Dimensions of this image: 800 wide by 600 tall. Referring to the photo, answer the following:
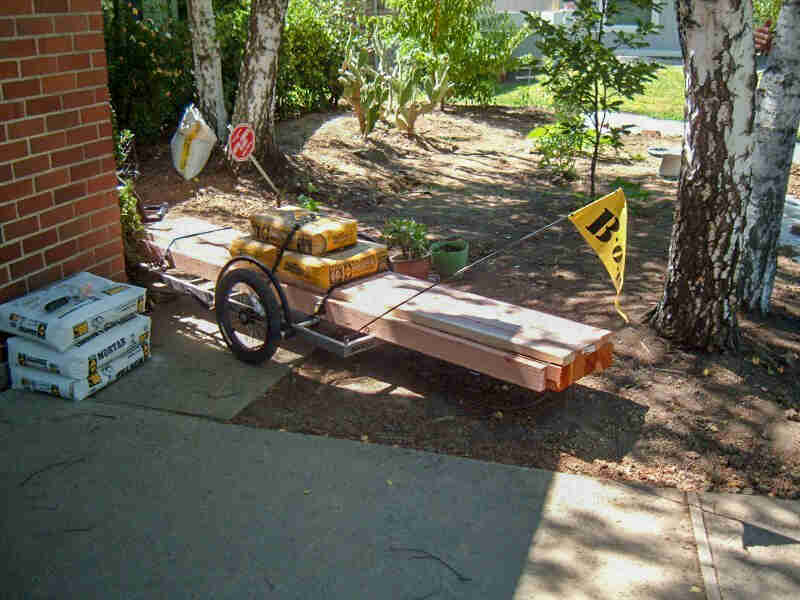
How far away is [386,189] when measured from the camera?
1100cm

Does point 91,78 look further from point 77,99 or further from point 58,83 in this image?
point 58,83

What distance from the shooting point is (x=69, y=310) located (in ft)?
16.1

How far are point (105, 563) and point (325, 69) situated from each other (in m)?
13.2

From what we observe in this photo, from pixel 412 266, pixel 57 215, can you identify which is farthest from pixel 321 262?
pixel 57 215

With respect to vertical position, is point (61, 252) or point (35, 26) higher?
point (35, 26)

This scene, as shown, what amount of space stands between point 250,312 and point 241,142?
81.2 inches

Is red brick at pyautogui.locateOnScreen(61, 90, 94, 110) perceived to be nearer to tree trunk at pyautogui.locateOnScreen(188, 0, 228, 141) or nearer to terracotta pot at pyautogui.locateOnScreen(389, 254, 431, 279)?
terracotta pot at pyautogui.locateOnScreen(389, 254, 431, 279)

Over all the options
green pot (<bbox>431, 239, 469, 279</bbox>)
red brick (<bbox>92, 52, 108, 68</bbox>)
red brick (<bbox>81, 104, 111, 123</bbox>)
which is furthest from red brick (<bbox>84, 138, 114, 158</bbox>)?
green pot (<bbox>431, 239, 469, 279</bbox>)

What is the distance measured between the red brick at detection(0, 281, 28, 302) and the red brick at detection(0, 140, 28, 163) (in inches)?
29.6

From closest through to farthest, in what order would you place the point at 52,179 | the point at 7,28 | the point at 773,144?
1. the point at 7,28
2. the point at 52,179
3. the point at 773,144

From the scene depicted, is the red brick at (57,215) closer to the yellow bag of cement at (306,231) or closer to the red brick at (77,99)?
the red brick at (77,99)

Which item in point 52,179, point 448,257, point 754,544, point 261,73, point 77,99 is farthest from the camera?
point 261,73

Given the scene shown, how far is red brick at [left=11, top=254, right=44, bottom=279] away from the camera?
197 inches

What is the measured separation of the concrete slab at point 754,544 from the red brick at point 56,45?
A: 455cm
